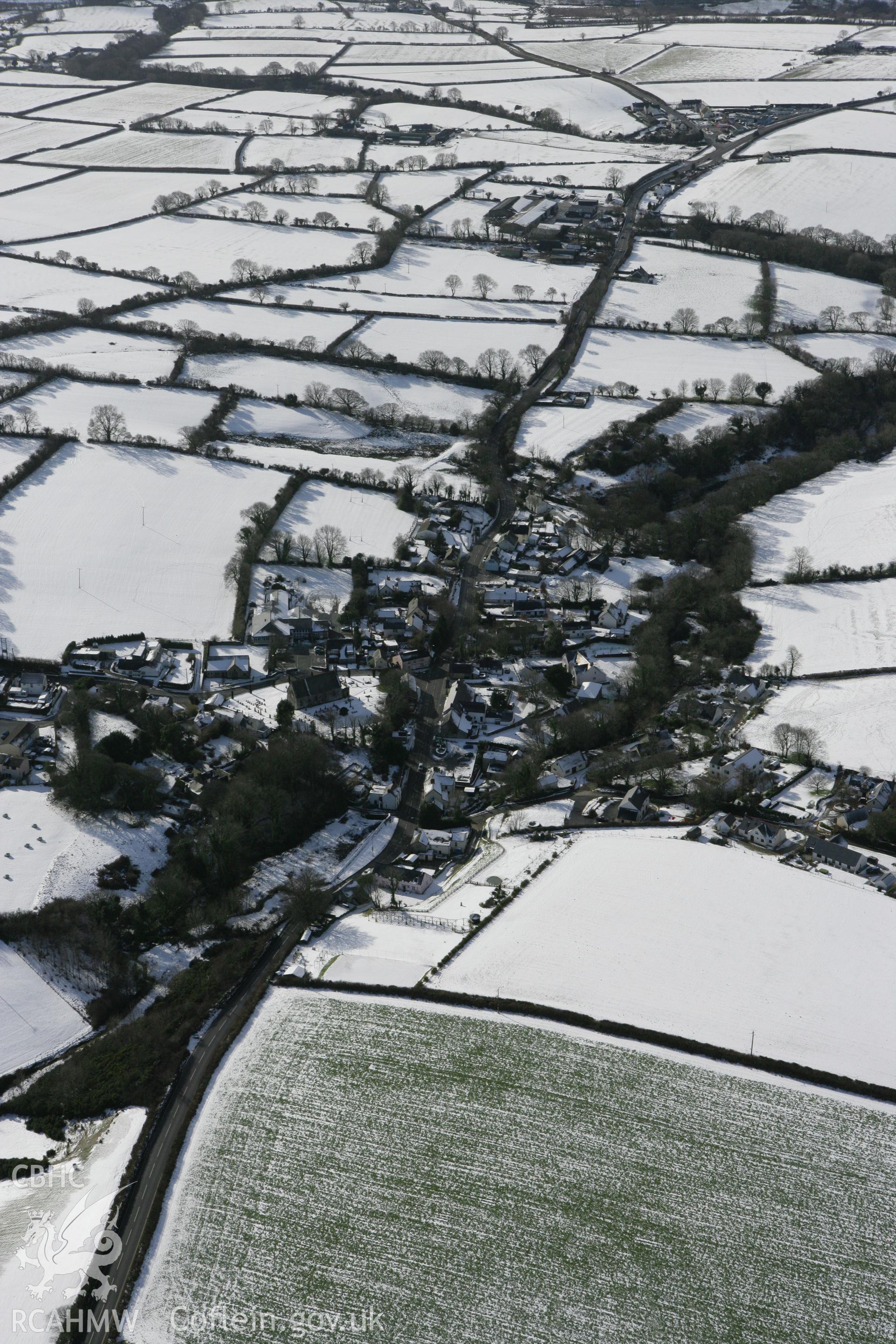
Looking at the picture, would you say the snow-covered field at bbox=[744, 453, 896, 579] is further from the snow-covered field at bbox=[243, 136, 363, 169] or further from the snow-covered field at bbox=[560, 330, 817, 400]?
the snow-covered field at bbox=[243, 136, 363, 169]

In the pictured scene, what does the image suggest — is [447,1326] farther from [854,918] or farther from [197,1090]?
[854,918]

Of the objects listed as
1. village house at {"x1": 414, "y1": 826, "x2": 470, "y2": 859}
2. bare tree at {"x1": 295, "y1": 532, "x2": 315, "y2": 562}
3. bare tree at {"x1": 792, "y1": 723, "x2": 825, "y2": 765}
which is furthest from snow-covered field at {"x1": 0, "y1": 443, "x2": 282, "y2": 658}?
bare tree at {"x1": 792, "y1": 723, "x2": 825, "y2": 765}

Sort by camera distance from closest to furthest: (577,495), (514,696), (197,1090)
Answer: (197,1090) < (514,696) < (577,495)

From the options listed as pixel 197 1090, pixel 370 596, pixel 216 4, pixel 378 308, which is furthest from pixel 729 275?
pixel 216 4

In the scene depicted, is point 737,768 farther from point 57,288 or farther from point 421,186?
point 421,186

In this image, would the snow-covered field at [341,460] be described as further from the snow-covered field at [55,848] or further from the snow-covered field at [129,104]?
the snow-covered field at [129,104]

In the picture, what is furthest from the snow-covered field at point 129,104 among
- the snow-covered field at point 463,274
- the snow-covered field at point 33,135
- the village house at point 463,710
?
the village house at point 463,710
